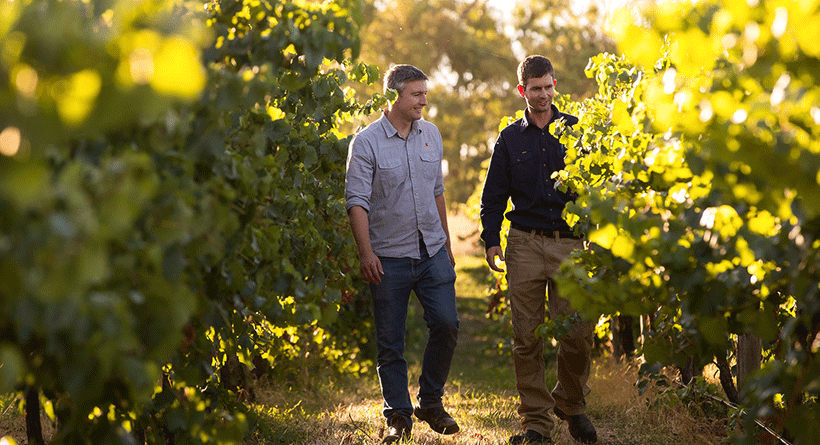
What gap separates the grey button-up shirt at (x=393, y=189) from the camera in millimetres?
4109

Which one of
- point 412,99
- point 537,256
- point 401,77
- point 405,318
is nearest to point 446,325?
point 405,318

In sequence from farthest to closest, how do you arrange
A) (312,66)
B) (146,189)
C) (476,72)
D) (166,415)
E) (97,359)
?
(476,72) → (312,66) → (166,415) → (97,359) → (146,189)

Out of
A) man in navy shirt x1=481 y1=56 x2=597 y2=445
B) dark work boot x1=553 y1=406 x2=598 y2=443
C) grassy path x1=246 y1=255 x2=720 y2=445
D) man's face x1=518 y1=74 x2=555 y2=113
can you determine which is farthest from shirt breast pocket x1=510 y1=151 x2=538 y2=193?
grassy path x1=246 y1=255 x2=720 y2=445

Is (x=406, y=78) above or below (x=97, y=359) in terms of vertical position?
above

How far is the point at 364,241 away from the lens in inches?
157

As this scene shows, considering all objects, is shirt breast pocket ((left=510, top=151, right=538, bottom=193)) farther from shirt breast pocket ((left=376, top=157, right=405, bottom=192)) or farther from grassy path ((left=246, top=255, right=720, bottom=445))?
grassy path ((left=246, top=255, right=720, bottom=445))

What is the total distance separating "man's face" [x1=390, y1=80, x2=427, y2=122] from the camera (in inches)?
165

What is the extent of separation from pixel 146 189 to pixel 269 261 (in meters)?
1.13

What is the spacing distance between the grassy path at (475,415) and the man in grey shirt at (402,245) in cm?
29

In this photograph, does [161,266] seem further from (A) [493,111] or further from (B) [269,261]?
(A) [493,111]

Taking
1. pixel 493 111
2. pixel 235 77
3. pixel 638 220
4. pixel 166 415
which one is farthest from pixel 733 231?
pixel 493 111

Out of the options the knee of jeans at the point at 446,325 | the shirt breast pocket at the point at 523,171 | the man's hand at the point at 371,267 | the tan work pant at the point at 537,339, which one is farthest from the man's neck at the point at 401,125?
the knee of jeans at the point at 446,325

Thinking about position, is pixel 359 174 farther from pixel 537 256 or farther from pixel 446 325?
pixel 537 256

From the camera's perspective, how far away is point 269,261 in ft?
7.93
